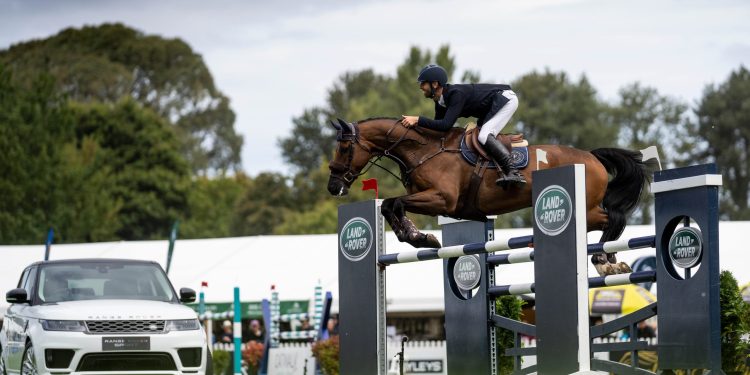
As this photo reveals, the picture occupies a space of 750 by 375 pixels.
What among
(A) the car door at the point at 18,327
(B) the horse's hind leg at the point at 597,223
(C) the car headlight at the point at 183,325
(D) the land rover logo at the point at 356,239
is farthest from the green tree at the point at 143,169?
(B) the horse's hind leg at the point at 597,223

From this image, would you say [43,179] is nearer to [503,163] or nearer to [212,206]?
[212,206]

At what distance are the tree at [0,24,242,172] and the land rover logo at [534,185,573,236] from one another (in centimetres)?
5157

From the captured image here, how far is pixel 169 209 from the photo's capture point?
45.2 m

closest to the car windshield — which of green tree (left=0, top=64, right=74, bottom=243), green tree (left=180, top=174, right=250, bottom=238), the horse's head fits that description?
the horse's head

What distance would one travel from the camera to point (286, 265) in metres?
20.1

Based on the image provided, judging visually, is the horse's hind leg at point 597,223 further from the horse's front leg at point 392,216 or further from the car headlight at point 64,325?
the car headlight at point 64,325

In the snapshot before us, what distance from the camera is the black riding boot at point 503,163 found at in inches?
316

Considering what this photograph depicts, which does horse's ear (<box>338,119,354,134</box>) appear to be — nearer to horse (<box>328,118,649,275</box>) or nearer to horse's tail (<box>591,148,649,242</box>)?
horse (<box>328,118,649,275</box>)

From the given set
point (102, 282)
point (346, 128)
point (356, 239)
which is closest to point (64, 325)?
point (102, 282)

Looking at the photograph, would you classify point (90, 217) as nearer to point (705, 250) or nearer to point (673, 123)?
point (673, 123)

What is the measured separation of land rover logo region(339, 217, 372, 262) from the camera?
8617mm

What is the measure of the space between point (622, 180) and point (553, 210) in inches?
80.5

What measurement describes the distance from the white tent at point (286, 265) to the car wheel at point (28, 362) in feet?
30.0

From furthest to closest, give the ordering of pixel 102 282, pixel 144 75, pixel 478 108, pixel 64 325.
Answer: pixel 144 75 < pixel 102 282 < pixel 64 325 < pixel 478 108
